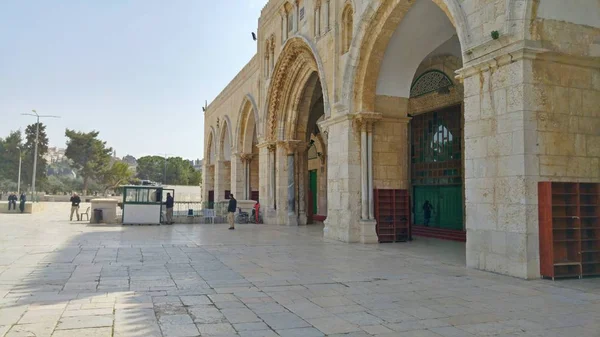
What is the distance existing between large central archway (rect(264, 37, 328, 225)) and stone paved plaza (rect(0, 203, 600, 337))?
852cm

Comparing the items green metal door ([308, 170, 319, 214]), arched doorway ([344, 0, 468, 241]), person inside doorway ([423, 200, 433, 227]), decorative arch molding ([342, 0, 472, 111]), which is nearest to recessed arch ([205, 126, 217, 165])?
green metal door ([308, 170, 319, 214])

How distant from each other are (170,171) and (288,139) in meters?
74.7

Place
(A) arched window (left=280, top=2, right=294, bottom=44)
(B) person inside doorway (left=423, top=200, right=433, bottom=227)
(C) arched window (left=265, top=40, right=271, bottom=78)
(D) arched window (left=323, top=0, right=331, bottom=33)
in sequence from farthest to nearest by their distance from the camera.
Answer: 1. (C) arched window (left=265, top=40, right=271, bottom=78)
2. (A) arched window (left=280, top=2, right=294, bottom=44)
3. (B) person inside doorway (left=423, top=200, right=433, bottom=227)
4. (D) arched window (left=323, top=0, right=331, bottom=33)

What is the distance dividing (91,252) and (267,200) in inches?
386

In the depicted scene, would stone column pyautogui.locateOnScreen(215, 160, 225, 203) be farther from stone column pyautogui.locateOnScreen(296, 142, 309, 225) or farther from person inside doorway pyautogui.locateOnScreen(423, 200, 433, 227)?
person inside doorway pyautogui.locateOnScreen(423, 200, 433, 227)

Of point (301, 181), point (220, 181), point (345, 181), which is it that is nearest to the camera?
point (345, 181)

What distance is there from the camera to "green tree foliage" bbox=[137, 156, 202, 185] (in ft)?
287

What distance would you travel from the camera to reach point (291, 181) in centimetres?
1775

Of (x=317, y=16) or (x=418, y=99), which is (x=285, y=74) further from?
(x=418, y=99)

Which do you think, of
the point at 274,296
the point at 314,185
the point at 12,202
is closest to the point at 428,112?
the point at 314,185

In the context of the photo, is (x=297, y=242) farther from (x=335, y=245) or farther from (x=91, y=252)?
(x=91, y=252)

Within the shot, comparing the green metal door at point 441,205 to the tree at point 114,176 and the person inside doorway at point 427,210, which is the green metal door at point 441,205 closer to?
the person inside doorway at point 427,210

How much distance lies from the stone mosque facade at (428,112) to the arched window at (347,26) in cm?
4

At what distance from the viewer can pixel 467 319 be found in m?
4.43
